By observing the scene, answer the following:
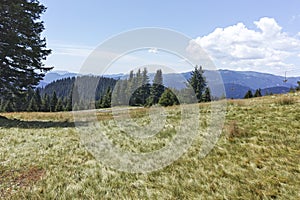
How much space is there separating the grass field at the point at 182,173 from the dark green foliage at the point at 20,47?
11.4m

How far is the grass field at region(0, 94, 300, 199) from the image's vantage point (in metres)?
4.74

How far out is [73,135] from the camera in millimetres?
11102

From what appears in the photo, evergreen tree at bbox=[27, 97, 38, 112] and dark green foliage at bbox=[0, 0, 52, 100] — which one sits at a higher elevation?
dark green foliage at bbox=[0, 0, 52, 100]

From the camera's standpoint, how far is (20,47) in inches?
709

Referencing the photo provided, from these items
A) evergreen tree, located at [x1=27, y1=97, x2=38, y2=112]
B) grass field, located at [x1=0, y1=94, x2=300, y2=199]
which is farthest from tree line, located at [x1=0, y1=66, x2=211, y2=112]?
grass field, located at [x1=0, y1=94, x2=300, y2=199]

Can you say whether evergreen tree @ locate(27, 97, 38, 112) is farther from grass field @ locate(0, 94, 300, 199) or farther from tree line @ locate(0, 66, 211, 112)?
grass field @ locate(0, 94, 300, 199)

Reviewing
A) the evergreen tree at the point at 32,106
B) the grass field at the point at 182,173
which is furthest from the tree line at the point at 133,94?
the grass field at the point at 182,173

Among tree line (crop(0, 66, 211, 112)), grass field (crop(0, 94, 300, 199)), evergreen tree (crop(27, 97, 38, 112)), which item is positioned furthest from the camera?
evergreen tree (crop(27, 97, 38, 112))

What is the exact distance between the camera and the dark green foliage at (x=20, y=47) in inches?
684

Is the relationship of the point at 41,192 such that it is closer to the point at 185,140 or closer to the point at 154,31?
the point at 185,140

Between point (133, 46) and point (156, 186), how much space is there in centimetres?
515

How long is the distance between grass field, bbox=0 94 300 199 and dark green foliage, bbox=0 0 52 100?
1140cm

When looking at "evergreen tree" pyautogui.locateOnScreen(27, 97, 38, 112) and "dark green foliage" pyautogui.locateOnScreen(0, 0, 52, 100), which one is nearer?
"dark green foliage" pyautogui.locateOnScreen(0, 0, 52, 100)

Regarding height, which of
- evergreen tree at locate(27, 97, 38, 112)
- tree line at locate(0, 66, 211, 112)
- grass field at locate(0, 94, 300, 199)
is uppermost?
tree line at locate(0, 66, 211, 112)
